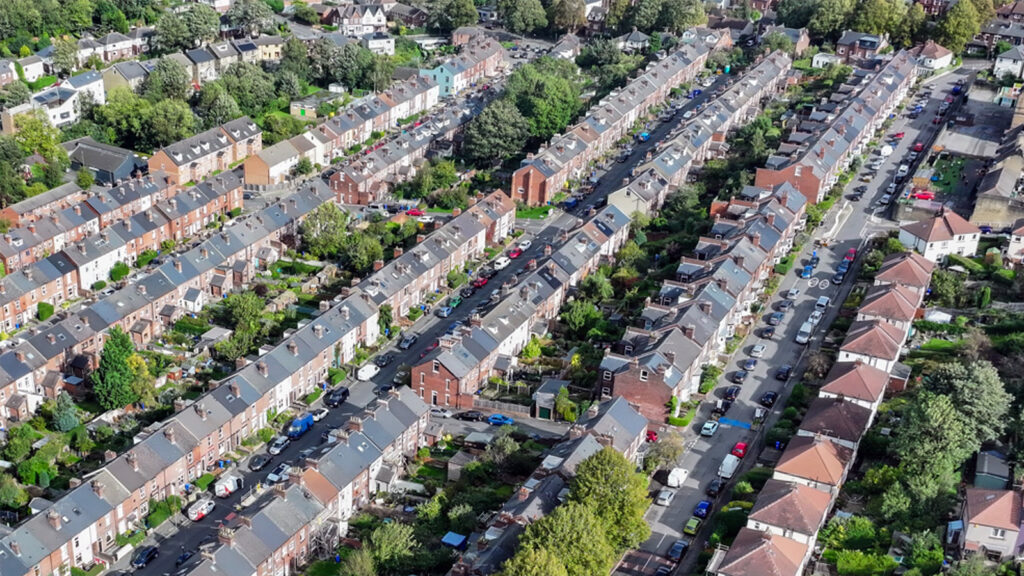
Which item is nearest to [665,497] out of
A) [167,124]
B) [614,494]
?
[614,494]

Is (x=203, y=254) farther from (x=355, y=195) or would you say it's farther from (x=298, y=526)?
(x=298, y=526)

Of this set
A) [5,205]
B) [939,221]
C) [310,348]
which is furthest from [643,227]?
[5,205]

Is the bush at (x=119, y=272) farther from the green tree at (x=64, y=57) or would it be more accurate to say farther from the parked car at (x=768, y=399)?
the parked car at (x=768, y=399)

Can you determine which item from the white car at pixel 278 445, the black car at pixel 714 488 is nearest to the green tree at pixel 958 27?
the black car at pixel 714 488

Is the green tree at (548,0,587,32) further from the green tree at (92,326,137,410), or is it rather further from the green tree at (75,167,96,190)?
the green tree at (92,326,137,410)

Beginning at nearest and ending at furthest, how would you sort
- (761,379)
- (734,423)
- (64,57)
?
(734,423) → (761,379) → (64,57)

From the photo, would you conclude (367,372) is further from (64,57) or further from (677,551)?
(64,57)

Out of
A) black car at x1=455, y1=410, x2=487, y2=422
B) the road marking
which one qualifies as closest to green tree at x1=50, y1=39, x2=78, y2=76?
black car at x1=455, y1=410, x2=487, y2=422
